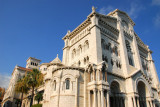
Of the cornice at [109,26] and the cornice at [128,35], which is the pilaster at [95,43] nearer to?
the cornice at [109,26]

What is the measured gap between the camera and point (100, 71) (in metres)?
21.6

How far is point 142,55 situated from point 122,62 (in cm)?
1516

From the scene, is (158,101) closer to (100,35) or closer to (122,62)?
(122,62)

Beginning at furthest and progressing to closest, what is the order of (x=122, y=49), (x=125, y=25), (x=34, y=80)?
1. (x=125, y=25)
2. (x=34, y=80)
3. (x=122, y=49)

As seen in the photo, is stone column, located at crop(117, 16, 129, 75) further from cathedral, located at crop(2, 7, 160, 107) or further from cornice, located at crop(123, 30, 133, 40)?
cornice, located at crop(123, 30, 133, 40)

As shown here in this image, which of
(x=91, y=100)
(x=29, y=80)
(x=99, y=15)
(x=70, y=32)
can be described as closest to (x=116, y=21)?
(x=99, y=15)

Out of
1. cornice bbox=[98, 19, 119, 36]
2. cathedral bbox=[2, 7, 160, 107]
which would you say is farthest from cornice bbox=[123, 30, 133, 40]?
cornice bbox=[98, 19, 119, 36]

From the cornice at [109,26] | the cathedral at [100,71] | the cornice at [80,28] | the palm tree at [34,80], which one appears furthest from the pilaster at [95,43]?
the palm tree at [34,80]

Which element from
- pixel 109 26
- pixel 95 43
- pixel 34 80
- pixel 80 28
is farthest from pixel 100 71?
pixel 34 80

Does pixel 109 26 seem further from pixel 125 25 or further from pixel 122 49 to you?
pixel 125 25

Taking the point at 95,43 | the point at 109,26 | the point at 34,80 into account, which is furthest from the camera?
the point at 34,80

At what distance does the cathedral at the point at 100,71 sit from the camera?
69.3 ft

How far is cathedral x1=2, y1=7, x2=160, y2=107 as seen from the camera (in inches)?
832

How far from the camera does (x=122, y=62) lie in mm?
28953
